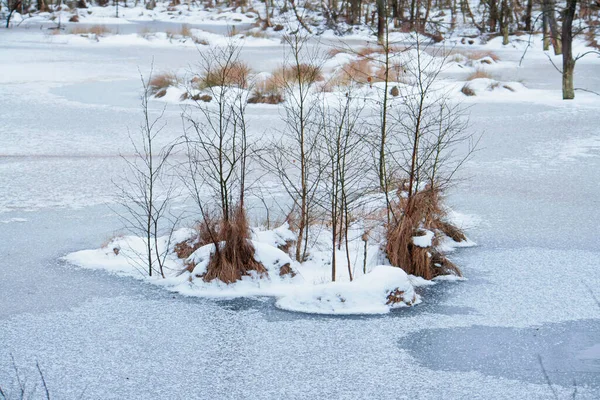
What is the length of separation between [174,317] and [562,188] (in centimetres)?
594

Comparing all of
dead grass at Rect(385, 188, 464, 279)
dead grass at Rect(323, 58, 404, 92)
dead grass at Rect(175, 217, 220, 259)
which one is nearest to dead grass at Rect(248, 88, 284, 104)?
dead grass at Rect(323, 58, 404, 92)

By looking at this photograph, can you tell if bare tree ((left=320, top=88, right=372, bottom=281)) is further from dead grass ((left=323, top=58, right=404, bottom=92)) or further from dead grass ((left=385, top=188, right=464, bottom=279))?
dead grass ((left=323, top=58, right=404, bottom=92))

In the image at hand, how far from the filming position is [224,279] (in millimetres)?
6672

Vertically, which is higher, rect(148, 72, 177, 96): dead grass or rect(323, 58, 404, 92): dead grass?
rect(323, 58, 404, 92): dead grass

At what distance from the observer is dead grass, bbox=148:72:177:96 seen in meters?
18.0

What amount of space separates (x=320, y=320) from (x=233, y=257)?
4.10 ft

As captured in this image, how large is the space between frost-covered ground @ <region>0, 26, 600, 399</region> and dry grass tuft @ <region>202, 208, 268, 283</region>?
1.50 feet

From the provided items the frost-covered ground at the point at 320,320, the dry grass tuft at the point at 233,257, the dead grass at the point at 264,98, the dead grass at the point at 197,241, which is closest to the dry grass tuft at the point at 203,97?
the dead grass at the point at 264,98

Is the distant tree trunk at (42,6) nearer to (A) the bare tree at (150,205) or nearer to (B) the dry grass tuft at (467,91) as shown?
(B) the dry grass tuft at (467,91)

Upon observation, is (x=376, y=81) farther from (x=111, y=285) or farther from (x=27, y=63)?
(x=111, y=285)

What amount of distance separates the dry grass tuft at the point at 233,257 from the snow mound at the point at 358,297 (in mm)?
617

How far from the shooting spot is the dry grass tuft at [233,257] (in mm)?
6703

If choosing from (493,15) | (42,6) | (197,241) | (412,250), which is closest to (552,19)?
(412,250)

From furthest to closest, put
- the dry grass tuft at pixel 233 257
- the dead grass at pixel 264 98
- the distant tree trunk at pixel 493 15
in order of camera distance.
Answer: the distant tree trunk at pixel 493 15, the dead grass at pixel 264 98, the dry grass tuft at pixel 233 257
